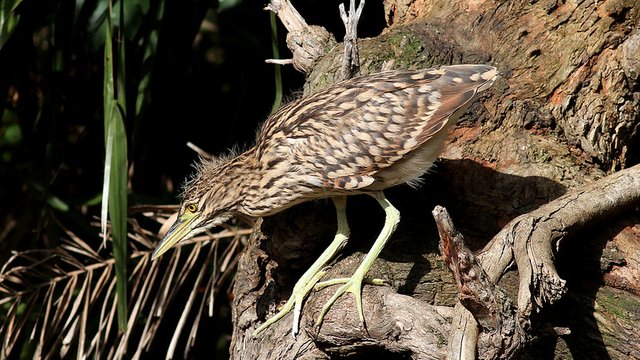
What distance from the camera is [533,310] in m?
2.75

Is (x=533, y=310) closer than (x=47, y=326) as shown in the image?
Yes

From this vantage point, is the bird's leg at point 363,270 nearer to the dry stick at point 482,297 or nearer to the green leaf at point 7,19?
the dry stick at point 482,297

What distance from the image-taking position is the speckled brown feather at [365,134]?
328cm

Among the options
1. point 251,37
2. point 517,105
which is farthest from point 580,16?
point 251,37

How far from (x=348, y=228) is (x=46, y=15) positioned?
2012 mm

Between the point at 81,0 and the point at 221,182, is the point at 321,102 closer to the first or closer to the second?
the point at 221,182

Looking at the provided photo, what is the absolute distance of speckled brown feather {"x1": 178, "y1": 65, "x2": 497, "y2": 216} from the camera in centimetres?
328

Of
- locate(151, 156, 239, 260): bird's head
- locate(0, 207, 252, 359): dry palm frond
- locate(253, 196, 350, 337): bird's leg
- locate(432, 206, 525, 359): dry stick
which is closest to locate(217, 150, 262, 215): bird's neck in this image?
locate(151, 156, 239, 260): bird's head

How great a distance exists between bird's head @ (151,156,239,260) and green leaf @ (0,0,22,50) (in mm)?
1133

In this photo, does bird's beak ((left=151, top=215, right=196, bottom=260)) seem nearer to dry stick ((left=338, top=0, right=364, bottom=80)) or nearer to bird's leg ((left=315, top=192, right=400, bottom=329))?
bird's leg ((left=315, top=192, right=400, bottom=329))

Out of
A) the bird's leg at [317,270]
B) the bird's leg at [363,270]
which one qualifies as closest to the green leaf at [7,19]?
the bird's leg at [317,270]

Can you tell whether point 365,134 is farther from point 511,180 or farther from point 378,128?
point 511,180

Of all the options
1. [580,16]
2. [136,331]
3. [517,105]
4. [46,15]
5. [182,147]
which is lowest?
[136,331]

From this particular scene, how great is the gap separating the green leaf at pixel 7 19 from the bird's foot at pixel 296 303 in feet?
5.72
